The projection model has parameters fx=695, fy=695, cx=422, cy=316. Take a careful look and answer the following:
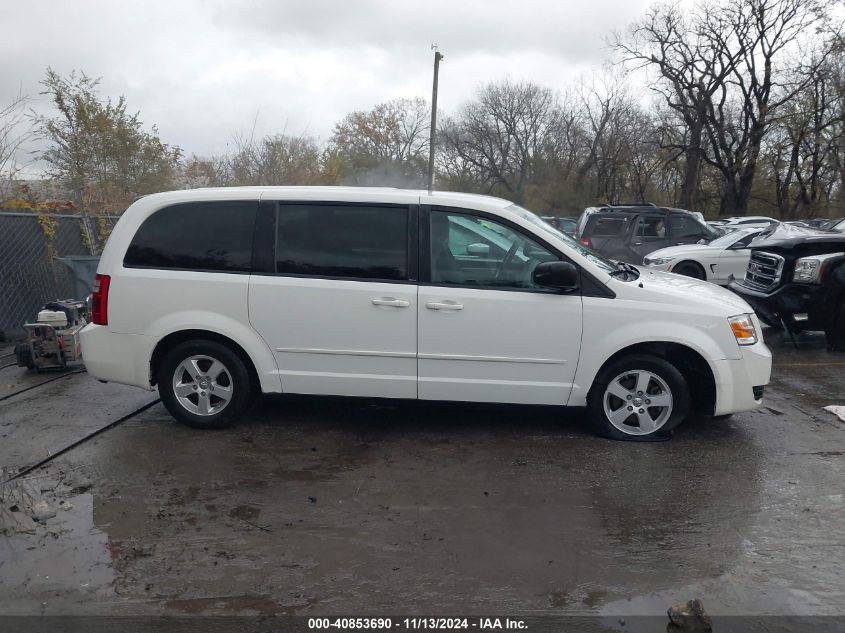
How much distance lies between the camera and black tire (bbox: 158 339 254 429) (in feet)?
17.2

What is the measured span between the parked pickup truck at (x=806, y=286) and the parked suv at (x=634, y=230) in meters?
5.95

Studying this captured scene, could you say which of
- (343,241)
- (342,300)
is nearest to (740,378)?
(342,300)

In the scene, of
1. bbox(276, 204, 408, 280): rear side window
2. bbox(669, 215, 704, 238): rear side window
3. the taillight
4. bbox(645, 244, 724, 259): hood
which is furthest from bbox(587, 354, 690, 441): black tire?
bbox(669, 215, 704, 238): rear side window

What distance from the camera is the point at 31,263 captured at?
918 cm

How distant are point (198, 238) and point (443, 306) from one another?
1.96 meters

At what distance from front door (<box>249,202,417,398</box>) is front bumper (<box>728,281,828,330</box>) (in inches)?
212

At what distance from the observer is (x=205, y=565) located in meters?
3.47

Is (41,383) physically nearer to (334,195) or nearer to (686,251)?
(334,195)

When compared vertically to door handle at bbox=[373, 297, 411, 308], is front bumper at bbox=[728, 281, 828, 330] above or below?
below

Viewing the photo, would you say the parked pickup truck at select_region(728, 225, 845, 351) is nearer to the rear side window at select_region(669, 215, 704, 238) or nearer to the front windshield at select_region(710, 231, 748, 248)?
the front windshield at select_region(710, 231, 748, 248)

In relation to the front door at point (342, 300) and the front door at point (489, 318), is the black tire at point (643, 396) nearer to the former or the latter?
the front door at point (489, 318)

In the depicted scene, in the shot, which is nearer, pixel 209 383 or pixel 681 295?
pixel 681 295

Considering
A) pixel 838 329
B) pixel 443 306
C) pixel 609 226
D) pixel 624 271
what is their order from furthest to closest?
pixel 609 226, pixel 838 329, pixel 624 271, pixel 443 306

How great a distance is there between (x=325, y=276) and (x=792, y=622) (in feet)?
11.6
